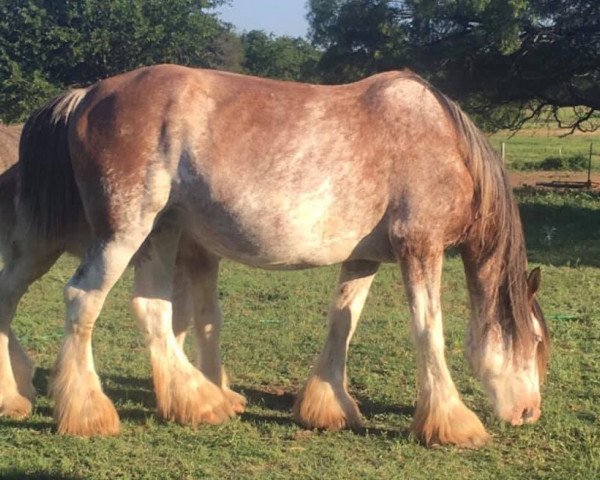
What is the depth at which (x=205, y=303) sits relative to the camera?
571 cm

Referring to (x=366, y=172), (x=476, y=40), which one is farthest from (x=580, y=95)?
(x=366, y=172)

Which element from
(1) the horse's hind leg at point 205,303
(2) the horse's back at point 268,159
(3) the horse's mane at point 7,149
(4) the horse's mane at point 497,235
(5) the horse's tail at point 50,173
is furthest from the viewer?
(3) the horse's mane at point 7,149

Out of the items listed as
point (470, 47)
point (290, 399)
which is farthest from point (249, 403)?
point (470, 47)

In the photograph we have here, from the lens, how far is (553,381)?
6148mm

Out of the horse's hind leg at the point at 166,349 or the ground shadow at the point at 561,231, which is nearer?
the horse's hind leg at the point at 166,349

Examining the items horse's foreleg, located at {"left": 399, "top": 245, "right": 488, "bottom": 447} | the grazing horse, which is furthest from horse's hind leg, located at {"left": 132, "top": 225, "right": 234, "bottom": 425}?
horse's foreleg, located at {"left": 399, "top": 245, "right": 488, "bottom": 447}

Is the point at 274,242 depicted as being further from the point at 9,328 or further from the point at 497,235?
the point at 9,328

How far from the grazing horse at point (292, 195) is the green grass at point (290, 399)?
19 cm

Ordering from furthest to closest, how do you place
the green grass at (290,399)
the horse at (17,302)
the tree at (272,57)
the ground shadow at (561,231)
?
the tree at (272,57) < the ground shadow at (561,231) < the horse at (17,302) < the green grass at (290,399)

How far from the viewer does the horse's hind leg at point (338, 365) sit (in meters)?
5.22

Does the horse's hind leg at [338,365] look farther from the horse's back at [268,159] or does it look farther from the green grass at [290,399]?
the horse's back at [268,159]

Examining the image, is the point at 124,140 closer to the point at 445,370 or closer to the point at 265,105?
the point at 265,105

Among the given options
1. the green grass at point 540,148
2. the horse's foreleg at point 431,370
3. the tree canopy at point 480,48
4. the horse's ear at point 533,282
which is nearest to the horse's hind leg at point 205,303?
the horse's foreleg at point 431,370

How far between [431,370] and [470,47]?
12294mm
